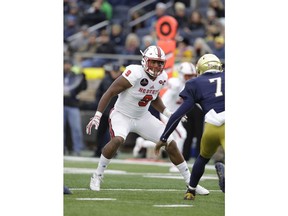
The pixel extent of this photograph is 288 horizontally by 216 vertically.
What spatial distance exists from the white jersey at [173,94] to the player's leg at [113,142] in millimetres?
2911

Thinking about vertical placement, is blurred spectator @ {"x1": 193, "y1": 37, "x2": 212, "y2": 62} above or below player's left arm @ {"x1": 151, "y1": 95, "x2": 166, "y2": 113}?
above

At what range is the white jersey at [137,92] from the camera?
6996mm

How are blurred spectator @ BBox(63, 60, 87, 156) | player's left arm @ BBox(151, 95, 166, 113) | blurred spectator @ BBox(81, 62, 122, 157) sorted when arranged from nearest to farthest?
player's left arm @ BBox(151, 95, 166, 113) → blurred spectator @ BBox(81, 62, 122, 157) → blurred spectator @ BBox(63, 60, 87, 156)

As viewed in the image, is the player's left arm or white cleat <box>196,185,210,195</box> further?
the player's left arm

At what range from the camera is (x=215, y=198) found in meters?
6.56

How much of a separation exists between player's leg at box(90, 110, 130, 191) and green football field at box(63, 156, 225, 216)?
4.5 inches

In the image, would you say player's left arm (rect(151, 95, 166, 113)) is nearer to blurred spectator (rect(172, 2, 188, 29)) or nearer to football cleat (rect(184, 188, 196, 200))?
football cleat (rect(184, 188, 196, 200))

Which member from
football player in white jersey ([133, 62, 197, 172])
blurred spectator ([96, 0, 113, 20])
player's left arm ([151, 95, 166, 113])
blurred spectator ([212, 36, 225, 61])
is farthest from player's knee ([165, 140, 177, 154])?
blurred spectator ([96, 0, 113, 20])

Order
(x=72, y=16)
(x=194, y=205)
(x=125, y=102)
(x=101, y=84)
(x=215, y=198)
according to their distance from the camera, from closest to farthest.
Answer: (x=194, y=205) → (x=215, y=198) → (x=125, y=102) → (x=101, y=84) → (x=72, y=16)

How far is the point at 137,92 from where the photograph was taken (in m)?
7.10

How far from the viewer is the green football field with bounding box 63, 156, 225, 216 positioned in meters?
5.57
